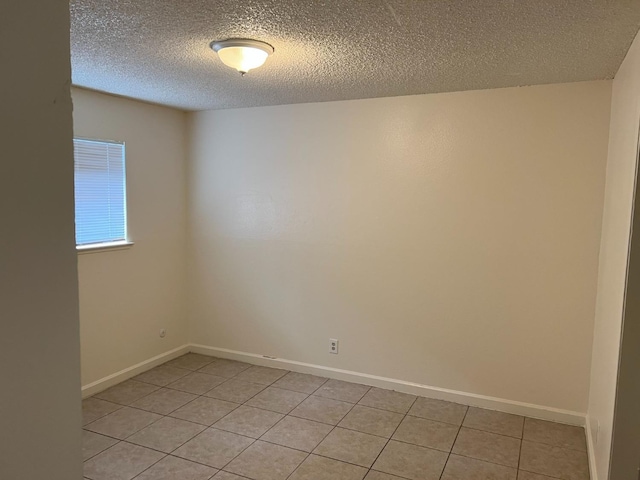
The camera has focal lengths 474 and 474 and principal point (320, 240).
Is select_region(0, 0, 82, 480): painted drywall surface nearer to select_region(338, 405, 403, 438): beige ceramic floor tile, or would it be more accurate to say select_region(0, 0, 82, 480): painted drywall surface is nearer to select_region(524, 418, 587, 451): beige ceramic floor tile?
select_region(338, 405, 403, 438): beige ceramic floor tile

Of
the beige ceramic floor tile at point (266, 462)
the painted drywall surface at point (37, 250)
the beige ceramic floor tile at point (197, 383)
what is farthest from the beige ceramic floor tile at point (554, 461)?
the painted drywall surface at point (37, 250)

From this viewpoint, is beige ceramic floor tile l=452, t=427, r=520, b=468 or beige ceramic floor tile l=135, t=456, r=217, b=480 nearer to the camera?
beige ceramic floor tile l=135, t=456, r=217, b=480

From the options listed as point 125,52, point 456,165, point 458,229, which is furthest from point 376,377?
point 125,52

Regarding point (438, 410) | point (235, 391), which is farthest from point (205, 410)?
point (438, 410)

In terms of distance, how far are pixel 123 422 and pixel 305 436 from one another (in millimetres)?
1267

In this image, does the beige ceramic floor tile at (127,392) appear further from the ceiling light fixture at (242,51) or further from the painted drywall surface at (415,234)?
the ceiling light fixture at (242,51)

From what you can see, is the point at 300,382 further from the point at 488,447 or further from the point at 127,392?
the point at 488,447

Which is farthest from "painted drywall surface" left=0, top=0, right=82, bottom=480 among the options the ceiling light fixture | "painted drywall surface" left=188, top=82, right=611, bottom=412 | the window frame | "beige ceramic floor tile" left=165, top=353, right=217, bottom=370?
"beige ceramic floor tile" left=165, top=353, right=217, bottom=370

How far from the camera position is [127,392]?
3758 millimetres

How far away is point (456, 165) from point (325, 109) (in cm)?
116

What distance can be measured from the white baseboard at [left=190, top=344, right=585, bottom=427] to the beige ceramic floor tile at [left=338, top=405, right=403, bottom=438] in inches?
15.5

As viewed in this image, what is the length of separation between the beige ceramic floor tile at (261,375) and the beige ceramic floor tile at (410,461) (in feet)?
4.45

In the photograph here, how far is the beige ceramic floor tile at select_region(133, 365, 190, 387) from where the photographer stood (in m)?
3.98

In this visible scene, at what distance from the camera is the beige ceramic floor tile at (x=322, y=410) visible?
3352 millimetres
